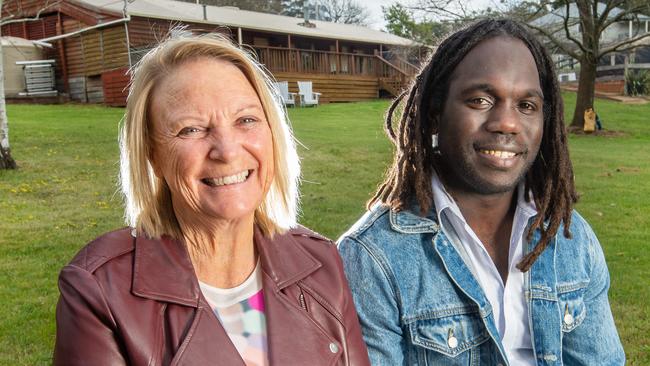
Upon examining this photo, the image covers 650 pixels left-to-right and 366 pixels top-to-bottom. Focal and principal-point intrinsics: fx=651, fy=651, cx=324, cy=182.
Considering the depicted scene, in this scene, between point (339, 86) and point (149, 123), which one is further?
point (339, 86)

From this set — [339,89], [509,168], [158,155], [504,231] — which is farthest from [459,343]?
[339,89]

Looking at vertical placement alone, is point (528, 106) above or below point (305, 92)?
below

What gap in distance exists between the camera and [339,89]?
91.0ft

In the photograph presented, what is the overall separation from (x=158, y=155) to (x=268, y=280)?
52 cm

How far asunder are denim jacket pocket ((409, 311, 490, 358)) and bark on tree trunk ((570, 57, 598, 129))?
18854 mm

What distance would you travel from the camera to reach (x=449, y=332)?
7.57 ft

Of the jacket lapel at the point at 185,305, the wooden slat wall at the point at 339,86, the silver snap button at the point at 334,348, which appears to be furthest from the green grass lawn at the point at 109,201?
the wooden slat wall at the point at 339,86

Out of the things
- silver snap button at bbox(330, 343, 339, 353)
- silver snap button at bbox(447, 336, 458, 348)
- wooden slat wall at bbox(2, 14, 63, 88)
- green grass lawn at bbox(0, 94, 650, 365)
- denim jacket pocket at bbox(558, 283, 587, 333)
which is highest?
wooden slat wall at bbox(2, 14, 63, 88)

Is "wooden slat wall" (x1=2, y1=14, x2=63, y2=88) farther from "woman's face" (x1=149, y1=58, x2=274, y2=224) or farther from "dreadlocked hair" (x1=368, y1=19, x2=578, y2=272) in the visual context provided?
"woman's face" (x1=149, y1=58, x2=274, y2=224)

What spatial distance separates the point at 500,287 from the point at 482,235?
213mm

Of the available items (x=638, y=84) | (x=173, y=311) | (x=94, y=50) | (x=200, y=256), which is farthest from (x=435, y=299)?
(x=638, y=84)

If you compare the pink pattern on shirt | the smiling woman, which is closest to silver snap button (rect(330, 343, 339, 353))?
the smiling woman

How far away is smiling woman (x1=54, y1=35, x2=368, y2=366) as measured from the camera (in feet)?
5.76

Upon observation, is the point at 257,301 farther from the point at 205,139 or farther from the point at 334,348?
the point at 205,139
